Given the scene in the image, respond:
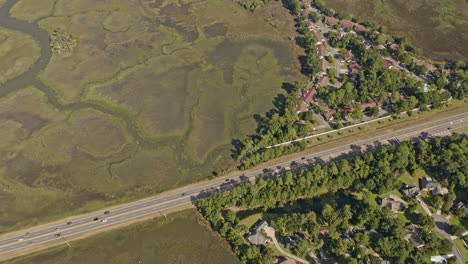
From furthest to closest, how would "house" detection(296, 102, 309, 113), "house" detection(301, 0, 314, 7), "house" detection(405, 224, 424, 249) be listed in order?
"house" detection(301, 0, 314, 7) < "house" detection(296, 102, 309, 113) < "house" detection(405, 224, 424, 249)

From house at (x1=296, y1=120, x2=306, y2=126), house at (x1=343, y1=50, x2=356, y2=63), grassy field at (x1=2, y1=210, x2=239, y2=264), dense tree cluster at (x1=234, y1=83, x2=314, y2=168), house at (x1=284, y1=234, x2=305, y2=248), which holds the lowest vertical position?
grassy field at (x1=2, y1=210, x2=239, y2=264)

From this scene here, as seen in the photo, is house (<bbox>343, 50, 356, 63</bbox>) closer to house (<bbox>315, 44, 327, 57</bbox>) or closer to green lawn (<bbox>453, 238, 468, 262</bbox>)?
house (<bbox>315, 44, 327, 57</bbox>)

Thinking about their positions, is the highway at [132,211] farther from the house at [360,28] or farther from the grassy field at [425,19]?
the house at [360,28]

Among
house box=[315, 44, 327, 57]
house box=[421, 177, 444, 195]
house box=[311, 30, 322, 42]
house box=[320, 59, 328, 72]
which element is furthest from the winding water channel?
house box=[311, 30, 322, 42]

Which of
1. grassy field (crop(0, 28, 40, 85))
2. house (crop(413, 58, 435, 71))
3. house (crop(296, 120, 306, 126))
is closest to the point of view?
house (crop(296, 120, 306, 126))

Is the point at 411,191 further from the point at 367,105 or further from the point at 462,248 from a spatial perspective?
the point at 367,105

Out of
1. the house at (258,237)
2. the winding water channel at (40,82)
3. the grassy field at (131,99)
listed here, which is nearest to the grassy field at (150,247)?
the house at (258,237)

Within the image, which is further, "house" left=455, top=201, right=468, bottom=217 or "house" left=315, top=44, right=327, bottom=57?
Answer: "house" left=315, top=44, right=327, bottom=57
